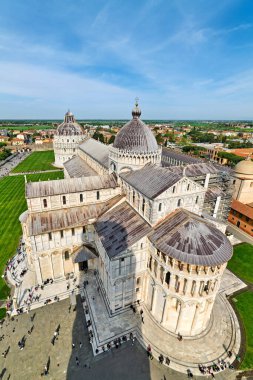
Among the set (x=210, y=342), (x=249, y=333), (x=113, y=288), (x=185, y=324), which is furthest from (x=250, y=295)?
(x=113, y=288)

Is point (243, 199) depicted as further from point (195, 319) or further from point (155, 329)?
point (155, 329)

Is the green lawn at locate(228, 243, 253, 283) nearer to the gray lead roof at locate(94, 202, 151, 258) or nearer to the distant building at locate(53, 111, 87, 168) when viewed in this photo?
the gray lead roof at locate(94, 202, 151, 258)

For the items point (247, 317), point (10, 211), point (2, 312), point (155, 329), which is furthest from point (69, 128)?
point (247, 317)

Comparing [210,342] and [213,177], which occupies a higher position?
[213,177]

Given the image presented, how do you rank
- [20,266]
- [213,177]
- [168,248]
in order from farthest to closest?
1. [213,177]
2. [20,266]
3. [168,248]

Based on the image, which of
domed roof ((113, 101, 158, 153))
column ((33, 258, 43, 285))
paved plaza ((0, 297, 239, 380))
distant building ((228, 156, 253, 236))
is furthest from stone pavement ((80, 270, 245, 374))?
distant building ((228, 156, 253, 236))

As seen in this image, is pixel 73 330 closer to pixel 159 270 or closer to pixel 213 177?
pixel 159 270
